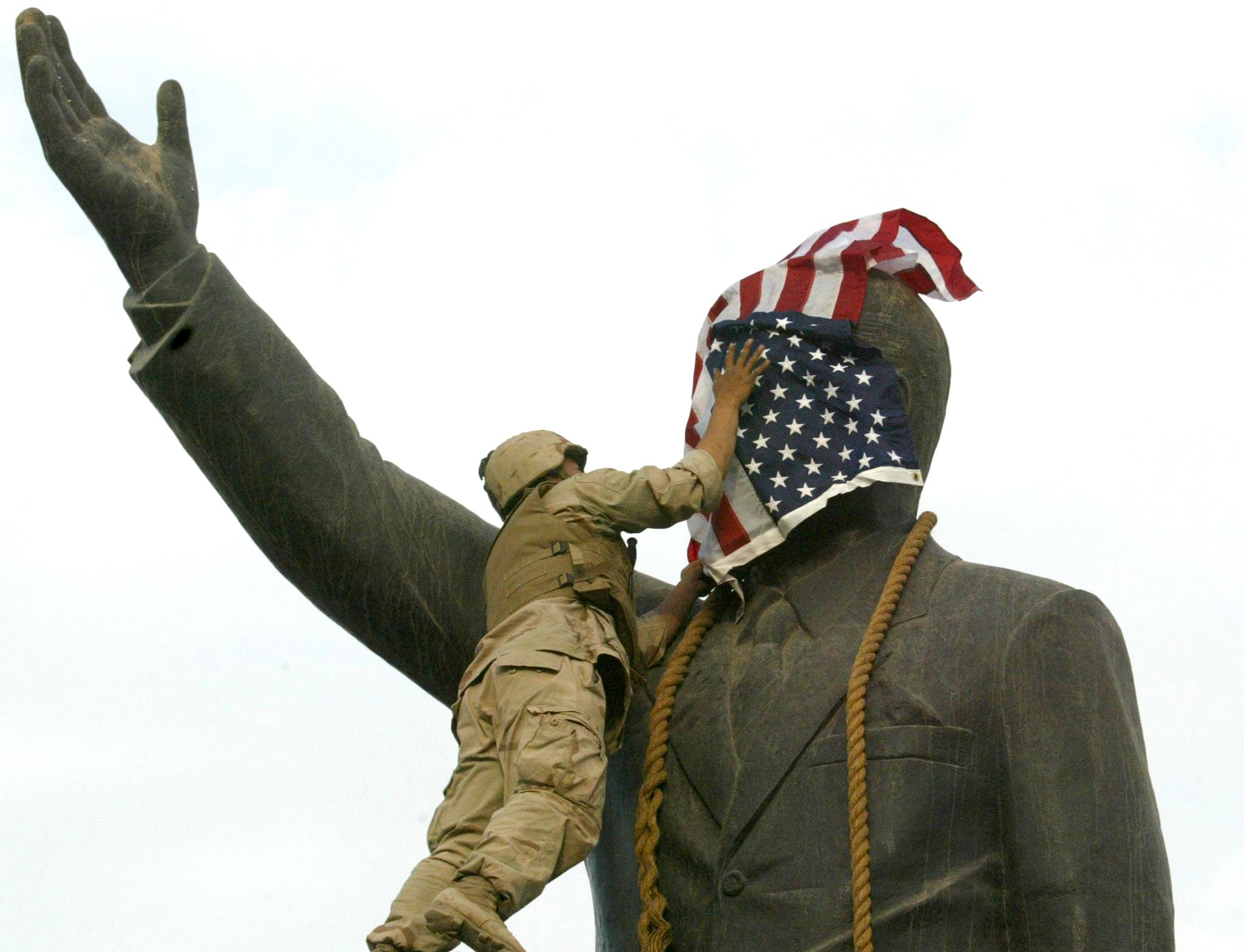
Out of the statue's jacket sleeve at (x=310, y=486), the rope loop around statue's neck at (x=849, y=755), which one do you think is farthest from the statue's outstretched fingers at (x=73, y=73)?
the rope loop around statue's neck at (x=849, y=755)

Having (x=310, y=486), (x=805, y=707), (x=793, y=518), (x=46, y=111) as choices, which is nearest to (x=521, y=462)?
(x=310, y=486)

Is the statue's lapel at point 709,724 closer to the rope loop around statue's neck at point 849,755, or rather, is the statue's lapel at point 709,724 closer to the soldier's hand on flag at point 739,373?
the rope loop around statue's neck at point 849,755

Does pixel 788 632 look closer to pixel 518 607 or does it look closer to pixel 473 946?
pixel 518 607

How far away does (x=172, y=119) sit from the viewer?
297 inches

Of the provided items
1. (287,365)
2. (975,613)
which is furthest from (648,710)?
(287,365)

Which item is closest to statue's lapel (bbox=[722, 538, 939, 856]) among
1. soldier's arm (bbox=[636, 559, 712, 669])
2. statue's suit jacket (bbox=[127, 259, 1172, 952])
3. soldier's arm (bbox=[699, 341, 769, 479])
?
statue's suit jacket (bbox=[127, 259, 1172, 952])

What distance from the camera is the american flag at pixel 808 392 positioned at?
7.92 meters

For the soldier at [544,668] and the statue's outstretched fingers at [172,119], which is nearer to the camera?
the soldier at [544,668]

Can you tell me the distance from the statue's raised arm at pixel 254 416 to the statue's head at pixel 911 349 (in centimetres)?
148

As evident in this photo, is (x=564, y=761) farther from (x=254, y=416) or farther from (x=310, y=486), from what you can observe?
(x=254, y=416)

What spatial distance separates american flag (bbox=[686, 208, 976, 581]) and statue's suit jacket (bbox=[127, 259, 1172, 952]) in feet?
0.75

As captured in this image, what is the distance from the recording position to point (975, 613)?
747 centimetres

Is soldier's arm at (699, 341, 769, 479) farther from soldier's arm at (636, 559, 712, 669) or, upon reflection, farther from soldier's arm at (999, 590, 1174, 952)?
soldier's arm at (999, 590, 1174, 952)

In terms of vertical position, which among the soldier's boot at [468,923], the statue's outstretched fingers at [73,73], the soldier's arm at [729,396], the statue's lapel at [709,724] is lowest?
the soldier's boot at [468,923]
